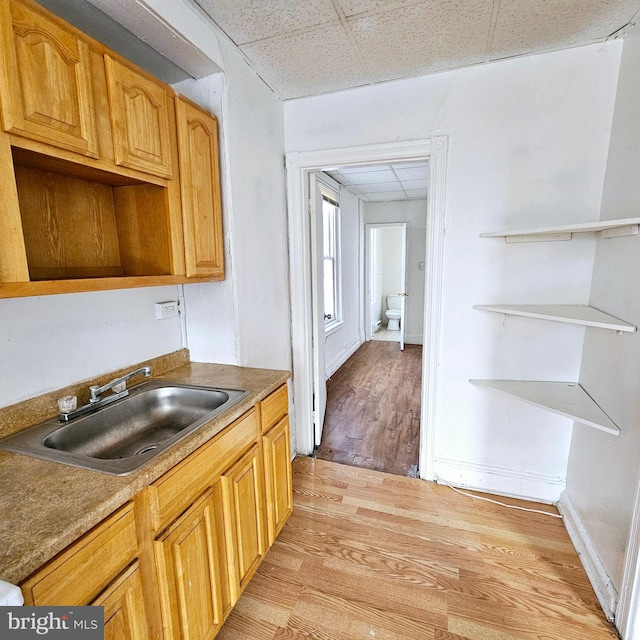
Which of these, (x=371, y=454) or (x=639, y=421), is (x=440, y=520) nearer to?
(x=371, y=454)

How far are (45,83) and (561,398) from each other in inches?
93.8

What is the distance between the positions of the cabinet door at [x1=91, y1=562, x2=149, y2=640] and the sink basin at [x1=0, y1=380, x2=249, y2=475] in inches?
10.2

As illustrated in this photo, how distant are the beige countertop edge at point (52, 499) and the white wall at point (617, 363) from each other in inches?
64.3

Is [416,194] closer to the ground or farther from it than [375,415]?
farther from it

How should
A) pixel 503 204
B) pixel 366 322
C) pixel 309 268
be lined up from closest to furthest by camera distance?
pixel 503 204 → pixel 309 268 → pixel 366 322

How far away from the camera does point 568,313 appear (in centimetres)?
163

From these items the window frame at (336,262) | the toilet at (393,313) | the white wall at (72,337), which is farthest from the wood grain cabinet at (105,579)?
the toilet at (393,313)

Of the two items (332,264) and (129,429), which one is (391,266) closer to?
(332,264)

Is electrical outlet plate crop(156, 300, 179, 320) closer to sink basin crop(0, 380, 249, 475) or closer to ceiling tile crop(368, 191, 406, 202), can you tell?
sink basin crop(0, 380, 249, 475)

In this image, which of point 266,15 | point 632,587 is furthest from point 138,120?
point 632,587

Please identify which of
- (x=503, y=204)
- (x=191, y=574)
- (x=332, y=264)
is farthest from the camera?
(x=332, y=264)

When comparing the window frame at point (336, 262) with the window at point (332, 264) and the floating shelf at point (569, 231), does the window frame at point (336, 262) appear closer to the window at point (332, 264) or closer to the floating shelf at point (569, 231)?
the window at point (332, 264)

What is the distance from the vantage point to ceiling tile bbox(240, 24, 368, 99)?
5.29ft

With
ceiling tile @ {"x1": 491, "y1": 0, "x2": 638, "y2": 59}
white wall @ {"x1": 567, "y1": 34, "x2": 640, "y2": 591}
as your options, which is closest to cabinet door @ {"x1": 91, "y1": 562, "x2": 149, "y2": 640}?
white wall @ {"x1": 567, "y1": 34, "x2": 640, "y2": 591}
